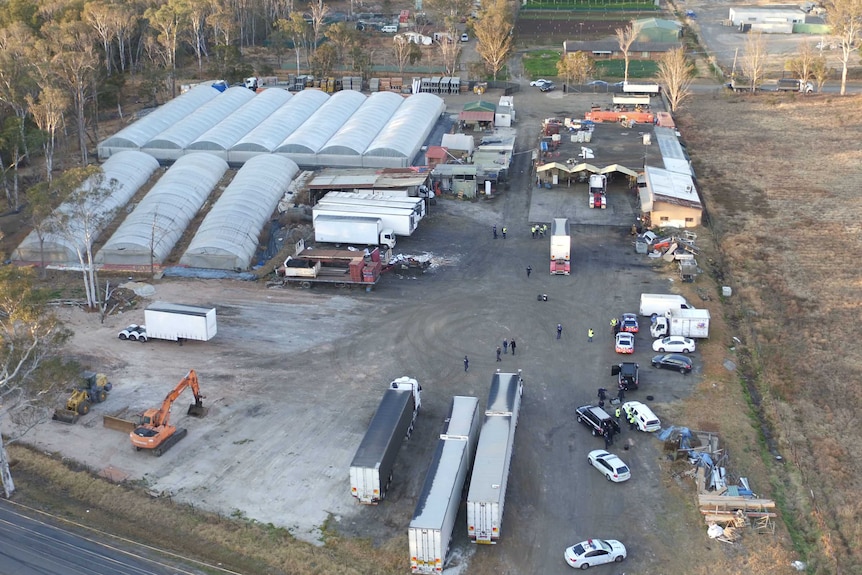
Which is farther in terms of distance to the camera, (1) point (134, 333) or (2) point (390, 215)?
(2) point (390, 215)

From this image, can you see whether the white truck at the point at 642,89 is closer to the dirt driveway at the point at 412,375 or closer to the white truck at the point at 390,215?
the dirt driveway at the point at 412,375

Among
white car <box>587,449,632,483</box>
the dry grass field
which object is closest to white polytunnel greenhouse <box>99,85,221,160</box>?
the dry grass field

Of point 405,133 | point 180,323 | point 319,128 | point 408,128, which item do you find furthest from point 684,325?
point 319,128

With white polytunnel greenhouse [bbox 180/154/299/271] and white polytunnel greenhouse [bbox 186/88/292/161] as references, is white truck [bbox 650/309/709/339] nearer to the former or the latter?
white polytunnel greenhouse [bbox 180/154/299/271]

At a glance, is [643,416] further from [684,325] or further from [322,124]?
[322,124]

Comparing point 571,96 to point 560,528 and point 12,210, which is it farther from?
point 560,528

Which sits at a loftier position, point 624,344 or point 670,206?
point 670,206

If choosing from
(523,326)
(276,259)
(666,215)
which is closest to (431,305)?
(523,326)
